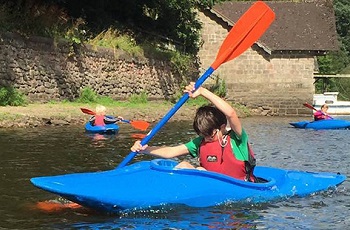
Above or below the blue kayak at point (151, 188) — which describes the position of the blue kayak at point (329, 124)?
below

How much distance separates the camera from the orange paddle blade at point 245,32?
7.18 metres

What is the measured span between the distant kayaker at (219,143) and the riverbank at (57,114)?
8.38 m

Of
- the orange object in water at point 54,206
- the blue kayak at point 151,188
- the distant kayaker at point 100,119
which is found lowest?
the distant kayaker at point 100,119

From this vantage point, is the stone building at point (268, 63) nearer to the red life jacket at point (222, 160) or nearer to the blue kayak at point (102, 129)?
the blue kayak at point (102, 129)

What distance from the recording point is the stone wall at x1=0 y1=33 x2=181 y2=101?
54.2 feet

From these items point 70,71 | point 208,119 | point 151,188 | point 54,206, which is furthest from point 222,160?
point 70,71

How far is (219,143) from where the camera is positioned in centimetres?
604

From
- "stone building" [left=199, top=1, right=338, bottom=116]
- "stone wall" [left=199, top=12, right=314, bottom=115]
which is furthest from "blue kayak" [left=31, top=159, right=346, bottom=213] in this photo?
"stone wall" [left=199, top=12, right=314, bottom=115]

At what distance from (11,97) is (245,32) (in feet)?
32.4

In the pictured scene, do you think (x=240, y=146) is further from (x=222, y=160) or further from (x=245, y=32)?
(x=245, y=32)

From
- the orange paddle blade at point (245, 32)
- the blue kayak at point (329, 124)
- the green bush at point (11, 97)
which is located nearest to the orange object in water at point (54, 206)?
the orange paddle blade at point (245, 32)

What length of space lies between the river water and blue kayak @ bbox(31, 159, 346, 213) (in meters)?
0.10

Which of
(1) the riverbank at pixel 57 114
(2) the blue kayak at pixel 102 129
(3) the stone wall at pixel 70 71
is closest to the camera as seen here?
(2) the blue kayak at pixel 102 129

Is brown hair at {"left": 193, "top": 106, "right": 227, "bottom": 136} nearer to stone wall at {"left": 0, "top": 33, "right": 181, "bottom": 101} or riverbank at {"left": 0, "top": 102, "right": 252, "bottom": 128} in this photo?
riverbank at {"left": 0, "top": 102, "right": 252, "bottom": 128}
